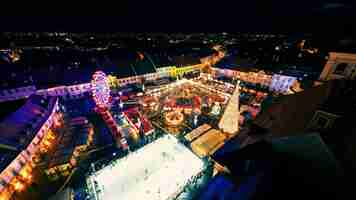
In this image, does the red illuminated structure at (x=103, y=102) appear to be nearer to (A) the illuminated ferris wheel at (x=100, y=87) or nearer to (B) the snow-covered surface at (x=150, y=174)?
(A) the illuminated ferris wheel at (x=100, y=87)

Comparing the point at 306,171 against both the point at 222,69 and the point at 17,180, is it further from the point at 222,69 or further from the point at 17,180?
the point at 222,69

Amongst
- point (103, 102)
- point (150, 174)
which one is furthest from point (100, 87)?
point (150, 174)

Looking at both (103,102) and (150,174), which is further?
(103,102)

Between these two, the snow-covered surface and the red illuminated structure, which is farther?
the red illuminated structure

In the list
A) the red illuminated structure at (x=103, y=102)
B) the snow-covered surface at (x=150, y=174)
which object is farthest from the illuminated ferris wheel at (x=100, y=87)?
the snow-covered surface at (x=150, y=174)

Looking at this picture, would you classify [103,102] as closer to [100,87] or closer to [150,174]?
[100,87]

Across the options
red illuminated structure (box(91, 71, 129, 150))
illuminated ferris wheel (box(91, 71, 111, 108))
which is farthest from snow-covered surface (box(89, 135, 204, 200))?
illuminated ferris wheel (box(91, 71, 111, 108))

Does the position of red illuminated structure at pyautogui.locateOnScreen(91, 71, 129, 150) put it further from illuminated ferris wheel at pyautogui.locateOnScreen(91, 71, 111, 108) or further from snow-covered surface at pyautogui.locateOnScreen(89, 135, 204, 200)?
snow-covered surface at pyautogui.locateOnScreen(89, 135, 204, 200)
